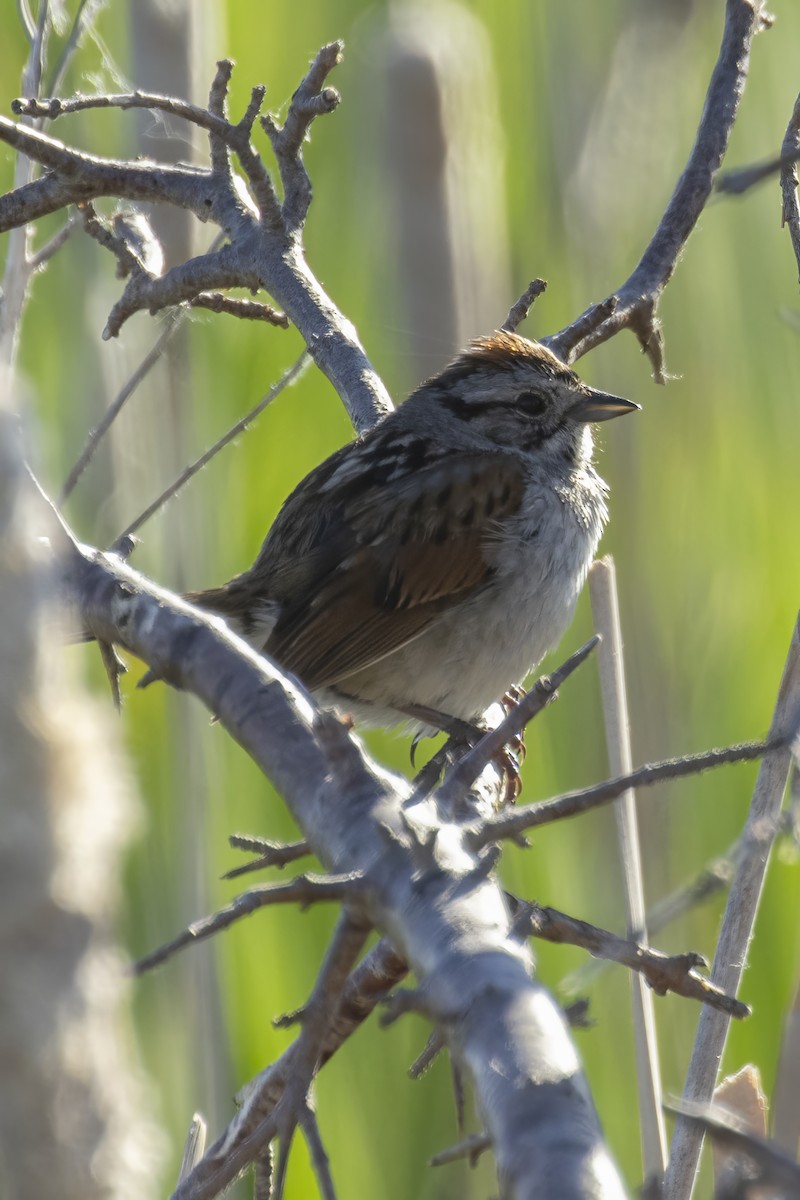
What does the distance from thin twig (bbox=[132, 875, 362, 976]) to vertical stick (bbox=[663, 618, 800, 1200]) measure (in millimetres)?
695

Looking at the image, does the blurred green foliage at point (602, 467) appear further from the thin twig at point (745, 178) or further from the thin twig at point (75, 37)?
the thin twig at point (745, 178)

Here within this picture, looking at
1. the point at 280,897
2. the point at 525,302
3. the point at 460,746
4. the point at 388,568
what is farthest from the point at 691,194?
the point at 280,897

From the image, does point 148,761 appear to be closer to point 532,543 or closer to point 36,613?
point 532,543

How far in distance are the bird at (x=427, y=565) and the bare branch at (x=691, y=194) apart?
31 cm

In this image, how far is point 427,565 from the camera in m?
2.35

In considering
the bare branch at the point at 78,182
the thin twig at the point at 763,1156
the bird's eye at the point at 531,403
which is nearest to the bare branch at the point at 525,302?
the bird's eye at the point at 531,403

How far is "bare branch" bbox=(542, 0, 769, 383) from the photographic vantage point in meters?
1.95

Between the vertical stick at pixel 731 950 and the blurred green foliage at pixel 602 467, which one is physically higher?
the blurred green foliage at pixel 602 467

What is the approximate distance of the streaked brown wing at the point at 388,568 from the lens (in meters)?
2.30

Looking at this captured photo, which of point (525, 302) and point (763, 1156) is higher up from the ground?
point (525, 302)

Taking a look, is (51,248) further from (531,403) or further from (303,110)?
(531,403)

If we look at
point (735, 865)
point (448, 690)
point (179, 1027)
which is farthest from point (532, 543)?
point (735, 865)

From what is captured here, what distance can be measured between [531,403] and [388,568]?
1.33 feet

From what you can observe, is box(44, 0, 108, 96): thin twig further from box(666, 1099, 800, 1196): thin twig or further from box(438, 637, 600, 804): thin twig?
box(666, 1099, 800, 1196): thin twig
